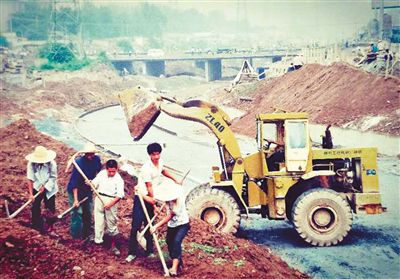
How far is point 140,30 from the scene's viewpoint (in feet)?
105

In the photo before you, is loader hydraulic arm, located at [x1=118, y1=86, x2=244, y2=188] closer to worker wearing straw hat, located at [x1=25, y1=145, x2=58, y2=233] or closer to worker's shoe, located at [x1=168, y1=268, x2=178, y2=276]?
worker wearing straw hat, located at [x1=25, y1=145, x2=58, y2=233]

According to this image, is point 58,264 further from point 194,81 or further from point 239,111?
point 194,81

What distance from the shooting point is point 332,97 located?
1942 centimetres

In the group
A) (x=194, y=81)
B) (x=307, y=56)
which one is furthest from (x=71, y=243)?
(x=194, y=81)

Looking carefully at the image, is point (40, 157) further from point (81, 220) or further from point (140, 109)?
point (140, 109)

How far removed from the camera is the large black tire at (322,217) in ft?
25.4

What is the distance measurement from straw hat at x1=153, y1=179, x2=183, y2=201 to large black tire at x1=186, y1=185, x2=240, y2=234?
6.67 ft

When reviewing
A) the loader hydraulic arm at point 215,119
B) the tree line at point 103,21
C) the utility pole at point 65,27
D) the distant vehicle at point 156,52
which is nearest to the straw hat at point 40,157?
the loader hydraulic arm at point 215,119

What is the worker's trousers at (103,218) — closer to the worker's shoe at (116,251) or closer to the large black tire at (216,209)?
the worker's shoe at (116,251)

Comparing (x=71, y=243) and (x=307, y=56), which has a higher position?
(x=307, y=56)

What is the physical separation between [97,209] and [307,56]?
19448 millimetres

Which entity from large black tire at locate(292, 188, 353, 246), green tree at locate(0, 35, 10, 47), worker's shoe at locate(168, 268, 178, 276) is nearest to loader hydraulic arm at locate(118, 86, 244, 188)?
large black tire at locate(292, 188, 353, 246)

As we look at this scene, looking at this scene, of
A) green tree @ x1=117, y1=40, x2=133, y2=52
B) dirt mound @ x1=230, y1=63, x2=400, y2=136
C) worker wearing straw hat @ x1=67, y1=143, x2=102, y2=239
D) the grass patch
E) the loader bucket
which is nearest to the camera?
the grass patch

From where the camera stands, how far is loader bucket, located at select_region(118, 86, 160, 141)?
774 cm
